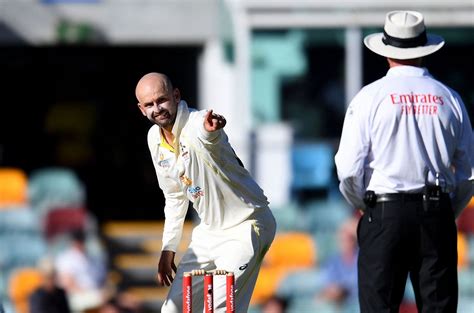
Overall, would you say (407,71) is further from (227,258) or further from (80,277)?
(80,277)

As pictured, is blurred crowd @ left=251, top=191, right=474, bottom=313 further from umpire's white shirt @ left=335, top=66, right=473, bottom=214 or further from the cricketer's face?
the cricketer's face

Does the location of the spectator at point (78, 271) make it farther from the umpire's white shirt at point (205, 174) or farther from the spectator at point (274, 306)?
the umpire's white shirt at point (205, 174)

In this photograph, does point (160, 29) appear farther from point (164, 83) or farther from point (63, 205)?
point (164, 83)

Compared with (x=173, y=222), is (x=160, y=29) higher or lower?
higher

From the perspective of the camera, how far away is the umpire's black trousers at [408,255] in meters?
6.69

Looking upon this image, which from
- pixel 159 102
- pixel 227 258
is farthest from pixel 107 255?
pixel 159 102

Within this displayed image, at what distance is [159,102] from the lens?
22.4 ft

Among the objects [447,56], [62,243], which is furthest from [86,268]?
[447,56]

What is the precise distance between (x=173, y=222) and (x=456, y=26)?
25.4 feet

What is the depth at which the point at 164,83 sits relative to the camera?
268 inches

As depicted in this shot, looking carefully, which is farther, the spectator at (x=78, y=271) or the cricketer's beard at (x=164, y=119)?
the spectator at (x=78, y=271)

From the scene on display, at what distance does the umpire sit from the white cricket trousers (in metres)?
0.58

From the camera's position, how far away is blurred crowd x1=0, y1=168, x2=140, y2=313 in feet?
44.6

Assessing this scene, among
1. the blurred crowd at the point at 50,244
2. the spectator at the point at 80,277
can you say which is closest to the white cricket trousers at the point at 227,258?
the blurred crowd at the point at 50,244
